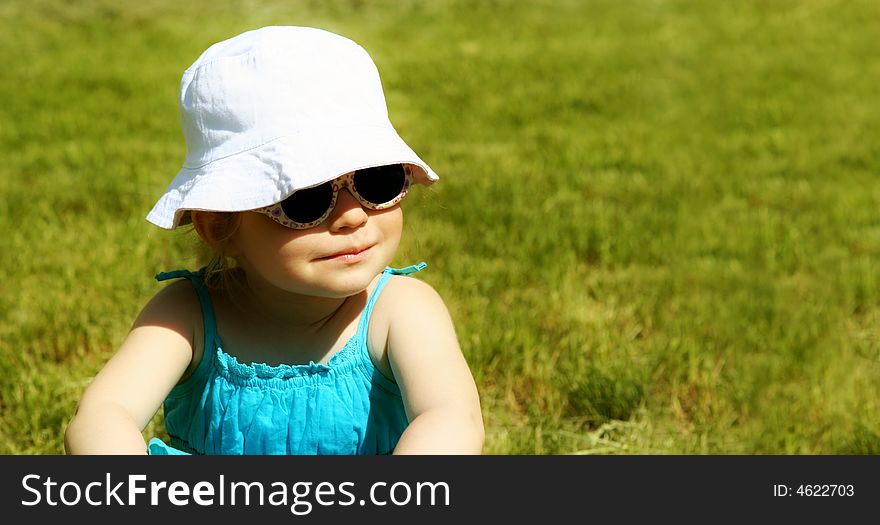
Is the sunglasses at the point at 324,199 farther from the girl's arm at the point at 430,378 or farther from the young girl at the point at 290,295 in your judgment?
the girl's arm at the point at 430,378

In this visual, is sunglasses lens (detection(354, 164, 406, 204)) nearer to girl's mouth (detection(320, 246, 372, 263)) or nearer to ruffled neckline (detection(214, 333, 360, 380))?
girl's mouth (detection(320, 246, 372, 263))

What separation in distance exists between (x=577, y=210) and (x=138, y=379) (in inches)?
136

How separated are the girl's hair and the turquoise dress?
0.17ft

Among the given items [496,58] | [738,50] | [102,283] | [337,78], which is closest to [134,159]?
[102,283]

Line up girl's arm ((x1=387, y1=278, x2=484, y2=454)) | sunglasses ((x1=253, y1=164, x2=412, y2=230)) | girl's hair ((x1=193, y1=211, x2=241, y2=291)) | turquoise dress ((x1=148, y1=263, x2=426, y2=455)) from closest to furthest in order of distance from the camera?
girl's arm ((x1=387, y1=278, x2=484, y2=454)), sunglasses ((x1=253, y1=164, x2=412, y2=230)), girl's hair ((x1=193, y1=211, x2=241, y2=291)), turquoise dress ((x1=148, y1=263, x2=426, y2=455))

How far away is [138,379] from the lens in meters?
2.52

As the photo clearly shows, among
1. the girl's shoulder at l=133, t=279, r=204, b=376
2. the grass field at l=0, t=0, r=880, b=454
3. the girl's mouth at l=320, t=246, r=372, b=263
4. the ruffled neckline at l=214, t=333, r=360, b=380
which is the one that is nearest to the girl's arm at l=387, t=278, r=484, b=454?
the ruffled neckline at l=214, t=333, r=360, b=380

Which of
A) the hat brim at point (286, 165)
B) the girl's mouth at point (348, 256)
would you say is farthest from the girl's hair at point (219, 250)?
the girl's mouth at point (348, 256)

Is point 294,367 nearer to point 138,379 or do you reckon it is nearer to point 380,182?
point 138,379

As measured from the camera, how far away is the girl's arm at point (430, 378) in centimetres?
231

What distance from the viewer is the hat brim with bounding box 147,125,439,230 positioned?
236cm

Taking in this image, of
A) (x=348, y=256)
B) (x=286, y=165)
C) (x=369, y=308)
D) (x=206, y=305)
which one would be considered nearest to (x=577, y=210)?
(x=369, y=308)

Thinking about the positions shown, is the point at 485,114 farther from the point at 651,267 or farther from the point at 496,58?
the point at 651,267
